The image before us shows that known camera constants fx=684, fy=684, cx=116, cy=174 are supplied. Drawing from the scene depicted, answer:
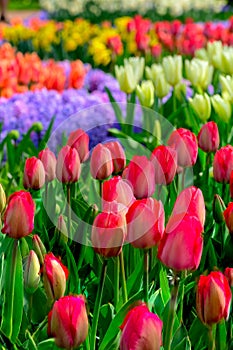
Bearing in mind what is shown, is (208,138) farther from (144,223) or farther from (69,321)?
(69,321)

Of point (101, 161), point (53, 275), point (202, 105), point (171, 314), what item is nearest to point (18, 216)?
point (53, 275)

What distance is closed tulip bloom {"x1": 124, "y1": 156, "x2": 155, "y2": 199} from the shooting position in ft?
5.26

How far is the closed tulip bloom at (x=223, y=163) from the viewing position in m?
1.84

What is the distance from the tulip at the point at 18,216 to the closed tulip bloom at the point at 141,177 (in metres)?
0.32

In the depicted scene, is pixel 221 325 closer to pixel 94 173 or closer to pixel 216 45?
pixel 94 173

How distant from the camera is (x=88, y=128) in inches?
160

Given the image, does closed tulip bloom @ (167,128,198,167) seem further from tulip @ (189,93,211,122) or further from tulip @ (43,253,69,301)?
tulip @ (189,93,211,122)

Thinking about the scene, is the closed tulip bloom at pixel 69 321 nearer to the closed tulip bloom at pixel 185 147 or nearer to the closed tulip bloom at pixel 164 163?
the closed tulip bloom at pixel 164 163

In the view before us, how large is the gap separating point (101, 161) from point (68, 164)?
86 mm

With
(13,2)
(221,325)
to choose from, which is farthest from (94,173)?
(13,2)

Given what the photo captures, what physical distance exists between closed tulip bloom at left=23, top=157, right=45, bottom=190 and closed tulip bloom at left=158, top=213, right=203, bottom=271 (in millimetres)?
667

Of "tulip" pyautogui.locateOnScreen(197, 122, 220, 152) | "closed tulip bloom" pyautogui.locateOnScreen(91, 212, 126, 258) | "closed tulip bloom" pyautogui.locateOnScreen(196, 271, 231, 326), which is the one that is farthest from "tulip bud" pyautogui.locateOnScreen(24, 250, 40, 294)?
"tulip" pyautogui.locateOnScreen(197, 122, 220, 152)

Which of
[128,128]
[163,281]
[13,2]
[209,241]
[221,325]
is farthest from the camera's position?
[13,2]

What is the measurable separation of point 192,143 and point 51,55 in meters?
5.25
